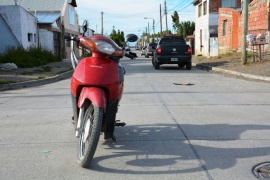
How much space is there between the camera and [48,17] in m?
29.2

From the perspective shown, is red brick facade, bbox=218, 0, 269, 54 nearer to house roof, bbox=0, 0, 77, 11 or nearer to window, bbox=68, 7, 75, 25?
house roof, bbox=0, 0, 77, 11

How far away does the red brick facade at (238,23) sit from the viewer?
18.8m

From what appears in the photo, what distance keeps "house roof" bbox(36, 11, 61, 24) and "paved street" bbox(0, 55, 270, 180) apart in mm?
20932

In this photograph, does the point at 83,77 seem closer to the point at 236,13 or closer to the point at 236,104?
the point at 236,104

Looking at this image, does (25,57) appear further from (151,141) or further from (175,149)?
(175,149)

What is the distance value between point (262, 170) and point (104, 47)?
225cm

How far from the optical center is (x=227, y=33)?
83.8 feet

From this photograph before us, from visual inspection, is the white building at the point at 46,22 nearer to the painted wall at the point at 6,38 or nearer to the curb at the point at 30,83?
the painted wall at the point at 6,38

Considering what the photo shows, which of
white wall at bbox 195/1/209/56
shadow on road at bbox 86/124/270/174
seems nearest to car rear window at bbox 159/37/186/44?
white wall at bbox 195/1/209/56

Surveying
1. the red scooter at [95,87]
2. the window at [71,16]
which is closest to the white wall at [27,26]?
the window at [71,16]

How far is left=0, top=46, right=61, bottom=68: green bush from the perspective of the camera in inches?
711

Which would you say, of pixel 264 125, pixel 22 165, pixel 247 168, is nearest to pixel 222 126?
pixel 264 125

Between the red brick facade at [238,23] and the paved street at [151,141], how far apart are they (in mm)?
12250

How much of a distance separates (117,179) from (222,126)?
258cm
